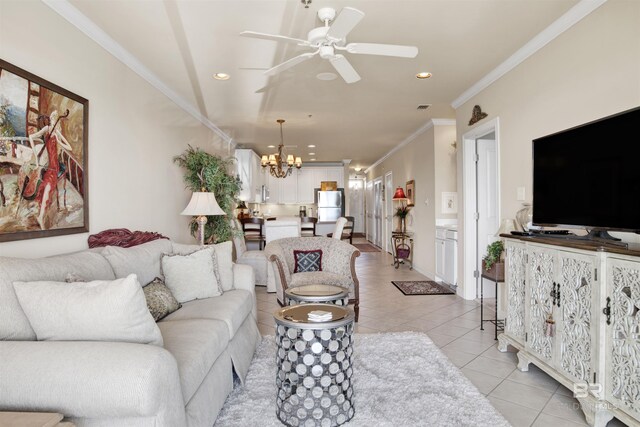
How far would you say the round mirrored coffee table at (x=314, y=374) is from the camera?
6.77 feet

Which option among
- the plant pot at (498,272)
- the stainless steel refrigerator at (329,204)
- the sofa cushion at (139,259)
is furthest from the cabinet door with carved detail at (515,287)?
the stainless steel refrigerator at (329,204)

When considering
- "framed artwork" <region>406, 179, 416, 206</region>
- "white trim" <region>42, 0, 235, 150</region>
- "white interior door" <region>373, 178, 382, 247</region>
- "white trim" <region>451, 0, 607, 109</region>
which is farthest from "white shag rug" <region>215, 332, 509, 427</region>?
"white interior door" <region>373, 178, 382, 247</region>

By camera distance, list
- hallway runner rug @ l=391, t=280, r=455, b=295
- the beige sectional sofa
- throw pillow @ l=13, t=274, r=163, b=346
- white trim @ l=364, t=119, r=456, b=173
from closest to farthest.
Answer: the beige sectional sofa < throw pillow @ l=13, t=274, r=163, b=346 < hallway runner rug @ l=391, t=280, r=455, b=295 < white trim @ l=364, t=119, r=456, b=173

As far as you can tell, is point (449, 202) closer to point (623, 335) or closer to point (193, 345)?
point (623, 335)

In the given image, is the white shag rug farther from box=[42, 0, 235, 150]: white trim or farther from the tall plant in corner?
box=[42, 0, 235, 150]: white trim

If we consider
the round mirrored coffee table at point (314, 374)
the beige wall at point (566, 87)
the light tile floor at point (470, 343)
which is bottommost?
the light tile floor at point (470, 343)

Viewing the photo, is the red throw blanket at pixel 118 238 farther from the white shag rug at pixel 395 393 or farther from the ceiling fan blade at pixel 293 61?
the ceiling fan blade at pixel 293 61

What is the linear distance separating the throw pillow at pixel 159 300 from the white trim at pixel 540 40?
11.8 feet

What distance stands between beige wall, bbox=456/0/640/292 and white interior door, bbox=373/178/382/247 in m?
7.10

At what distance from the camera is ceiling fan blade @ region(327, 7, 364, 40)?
2.08m

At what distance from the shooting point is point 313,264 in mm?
4363

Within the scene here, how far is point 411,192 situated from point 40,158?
6.38 metres

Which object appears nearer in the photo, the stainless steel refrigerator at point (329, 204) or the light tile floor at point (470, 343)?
the light tile floor at point (470, 343)

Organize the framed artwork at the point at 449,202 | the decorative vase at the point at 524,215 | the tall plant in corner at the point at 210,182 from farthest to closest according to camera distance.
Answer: the framed artwork at the point at 449,202, the tall plant in corner at the point at 210,182, the decorative vase at the point at 524,215
